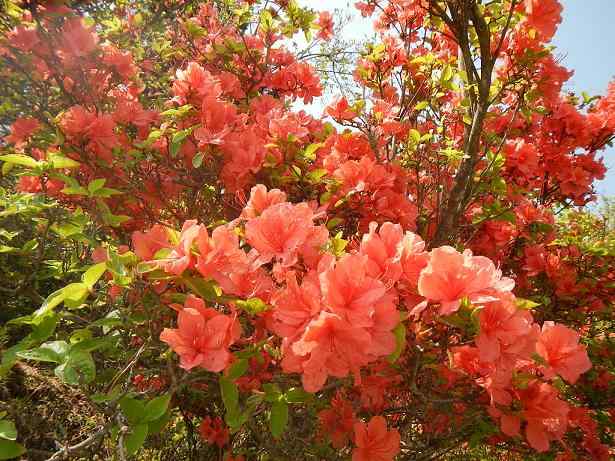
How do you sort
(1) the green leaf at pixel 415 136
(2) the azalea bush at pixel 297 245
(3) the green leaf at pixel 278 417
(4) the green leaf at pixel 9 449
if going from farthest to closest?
(1) the green leaf at pixel 415 136, (3) the green leaf at pixel 278 417, (2) the azalea bush at pixel 297 245, (4) the green leaf at pixel 9 449

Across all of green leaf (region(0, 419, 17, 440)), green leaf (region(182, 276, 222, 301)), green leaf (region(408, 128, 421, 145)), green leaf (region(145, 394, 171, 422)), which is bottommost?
Result: green leaf (region(0, 419, 17, 440))

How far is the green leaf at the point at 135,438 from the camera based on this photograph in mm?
973

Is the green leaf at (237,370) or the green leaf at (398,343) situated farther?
the green leaf at (237,370)

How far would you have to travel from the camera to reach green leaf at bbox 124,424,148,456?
3.19 ft

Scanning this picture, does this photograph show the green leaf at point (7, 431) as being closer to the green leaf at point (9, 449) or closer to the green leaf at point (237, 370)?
the green leaf at point (9, 449)

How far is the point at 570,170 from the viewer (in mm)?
3145

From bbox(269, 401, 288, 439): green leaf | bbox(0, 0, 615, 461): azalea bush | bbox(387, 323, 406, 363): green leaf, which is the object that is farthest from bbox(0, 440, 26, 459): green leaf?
bbox(387, 323, 406, 363): green leaf

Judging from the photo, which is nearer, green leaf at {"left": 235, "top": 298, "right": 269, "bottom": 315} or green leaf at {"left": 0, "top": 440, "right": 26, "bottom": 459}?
green leaf at {"left": 0, "top": 440, "right": 26, "bottom": 459}

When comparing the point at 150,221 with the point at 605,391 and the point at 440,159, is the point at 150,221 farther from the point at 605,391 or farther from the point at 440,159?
the point at 605,391

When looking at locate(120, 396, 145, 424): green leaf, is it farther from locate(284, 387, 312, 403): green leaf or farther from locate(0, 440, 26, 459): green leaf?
locate(284, 387, 312, 403): green leaf

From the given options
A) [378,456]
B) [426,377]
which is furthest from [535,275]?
[378,456]

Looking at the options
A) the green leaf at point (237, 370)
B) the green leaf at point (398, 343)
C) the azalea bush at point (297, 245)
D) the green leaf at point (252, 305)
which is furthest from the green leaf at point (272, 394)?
the green leaf at point (398, 343)

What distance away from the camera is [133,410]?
3.46 ft

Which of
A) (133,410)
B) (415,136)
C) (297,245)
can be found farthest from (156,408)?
(415,136)
